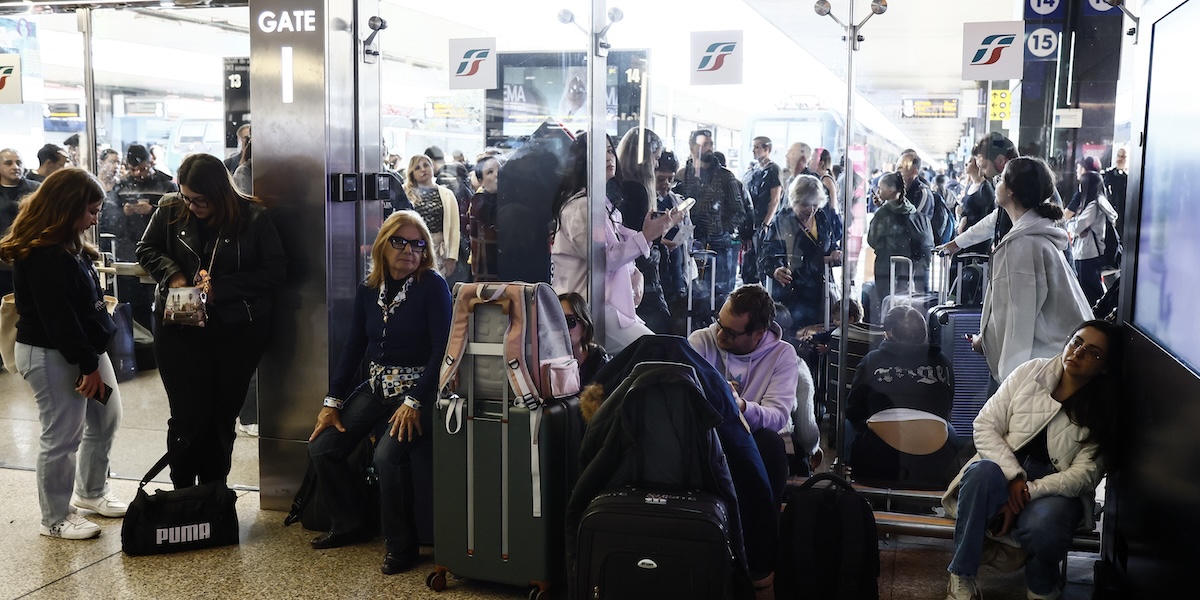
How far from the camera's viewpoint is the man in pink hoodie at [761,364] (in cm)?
401

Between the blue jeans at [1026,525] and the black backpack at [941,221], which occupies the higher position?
the black backpack at [941,221]

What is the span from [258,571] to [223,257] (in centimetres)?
129

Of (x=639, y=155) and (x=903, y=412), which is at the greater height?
(x=639, y=155)

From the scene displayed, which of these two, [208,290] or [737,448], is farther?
[208,290]

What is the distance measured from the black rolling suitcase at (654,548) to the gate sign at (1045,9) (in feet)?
7.62

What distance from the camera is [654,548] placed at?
3.23 m

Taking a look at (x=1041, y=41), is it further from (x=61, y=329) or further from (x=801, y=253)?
(x=61, y=329)

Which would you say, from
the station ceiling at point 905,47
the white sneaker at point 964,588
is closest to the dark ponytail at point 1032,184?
the station ceiling at point 905,47

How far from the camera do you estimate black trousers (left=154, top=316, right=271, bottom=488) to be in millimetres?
4406

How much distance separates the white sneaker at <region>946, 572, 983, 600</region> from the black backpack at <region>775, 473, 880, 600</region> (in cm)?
31

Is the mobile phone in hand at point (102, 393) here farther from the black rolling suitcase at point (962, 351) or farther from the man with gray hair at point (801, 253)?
the black rolling suitcase at point (962, 351)

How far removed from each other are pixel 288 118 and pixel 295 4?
473 mm

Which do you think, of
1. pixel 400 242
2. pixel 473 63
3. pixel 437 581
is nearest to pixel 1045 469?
pixel 437 581

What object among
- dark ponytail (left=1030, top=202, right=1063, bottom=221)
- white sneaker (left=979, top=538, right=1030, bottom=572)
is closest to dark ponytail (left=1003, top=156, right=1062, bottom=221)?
dark ponytail (left=1030, top=202, right=1063, bottom=221)
